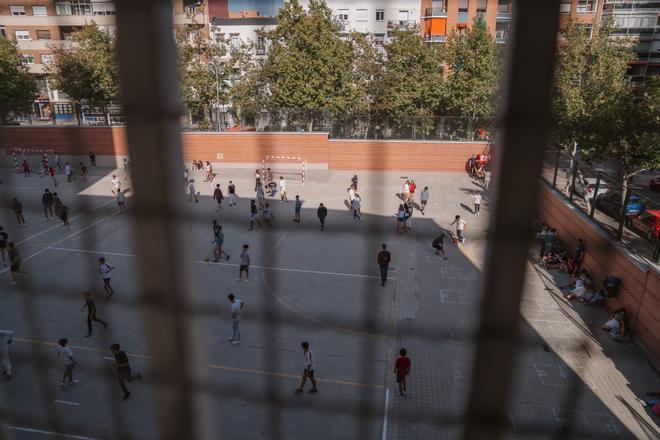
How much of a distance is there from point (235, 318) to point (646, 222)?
4.69m

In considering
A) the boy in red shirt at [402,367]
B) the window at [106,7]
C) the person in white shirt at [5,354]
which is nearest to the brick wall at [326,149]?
the person in white shirt at [5,354]

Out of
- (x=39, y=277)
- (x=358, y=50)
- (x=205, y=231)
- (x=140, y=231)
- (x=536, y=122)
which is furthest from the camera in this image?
Answer: (x=358, y=50)

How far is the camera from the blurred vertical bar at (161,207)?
48cm

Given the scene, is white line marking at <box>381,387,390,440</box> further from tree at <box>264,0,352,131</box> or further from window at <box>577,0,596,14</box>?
tree at <box>264,0,352,131</box>

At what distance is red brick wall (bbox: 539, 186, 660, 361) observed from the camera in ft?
13.7

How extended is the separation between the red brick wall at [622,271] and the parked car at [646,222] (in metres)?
0.46

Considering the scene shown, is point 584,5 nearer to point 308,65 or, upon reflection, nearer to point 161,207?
point 161,207

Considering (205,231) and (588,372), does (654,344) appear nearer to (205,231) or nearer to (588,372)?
(588,372)

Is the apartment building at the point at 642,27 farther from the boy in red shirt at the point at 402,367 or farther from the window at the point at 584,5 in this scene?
the boy in red shirt at the point at 402,367

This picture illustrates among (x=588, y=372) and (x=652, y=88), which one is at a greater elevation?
(x=652, y=88)

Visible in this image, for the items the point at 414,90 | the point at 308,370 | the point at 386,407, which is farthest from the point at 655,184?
the point at 308,370

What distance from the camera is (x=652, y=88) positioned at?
6.20 metres

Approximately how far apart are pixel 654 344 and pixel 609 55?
14.5ft

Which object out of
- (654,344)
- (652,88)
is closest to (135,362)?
(654,344)
